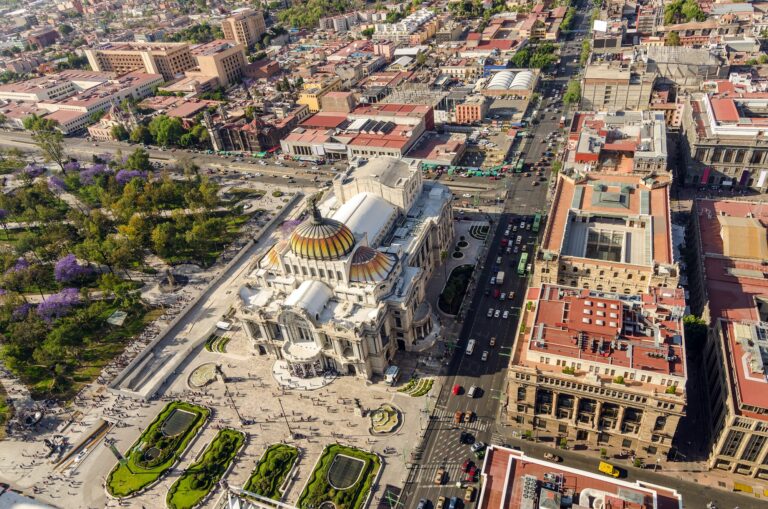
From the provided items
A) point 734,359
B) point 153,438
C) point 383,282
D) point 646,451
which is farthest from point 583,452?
point 153,438

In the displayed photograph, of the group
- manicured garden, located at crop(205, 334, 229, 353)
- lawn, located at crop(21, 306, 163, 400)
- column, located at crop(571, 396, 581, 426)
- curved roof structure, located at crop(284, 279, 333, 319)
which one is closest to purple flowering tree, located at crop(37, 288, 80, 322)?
lawn, located at crop(21, 306, 163, 400)

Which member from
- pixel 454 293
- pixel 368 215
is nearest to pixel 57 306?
pixel 368 215

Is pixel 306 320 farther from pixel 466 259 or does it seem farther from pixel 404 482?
pixel 466 259

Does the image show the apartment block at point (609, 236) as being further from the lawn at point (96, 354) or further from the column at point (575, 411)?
the lawn at point (96, 354)

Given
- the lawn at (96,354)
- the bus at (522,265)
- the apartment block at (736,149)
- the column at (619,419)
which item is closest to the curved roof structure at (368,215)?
the bus at (522,265)

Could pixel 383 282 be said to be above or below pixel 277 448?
above
